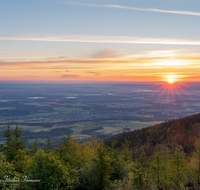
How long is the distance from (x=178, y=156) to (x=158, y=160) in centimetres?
430

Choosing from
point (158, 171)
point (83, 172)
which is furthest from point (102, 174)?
point (158, 171)

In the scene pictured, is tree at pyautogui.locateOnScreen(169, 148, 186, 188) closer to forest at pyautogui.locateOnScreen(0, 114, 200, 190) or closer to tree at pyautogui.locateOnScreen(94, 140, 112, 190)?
forest at pyautogui.locateOnScreen(0, 114, 200, 190)

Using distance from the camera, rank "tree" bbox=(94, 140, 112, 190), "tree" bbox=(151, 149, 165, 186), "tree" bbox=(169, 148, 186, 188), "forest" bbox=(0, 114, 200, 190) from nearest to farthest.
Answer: "forest" bbox=(0, 114, 200, 190) → "tree" bbox=(94, 140, 112, 190) → "tree" bbox=(169, 148, 186, 188) → "tree" bbox=(151, 149, 165, 186)

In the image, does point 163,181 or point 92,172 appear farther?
point 163,181

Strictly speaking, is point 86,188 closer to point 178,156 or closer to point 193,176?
point 178,156

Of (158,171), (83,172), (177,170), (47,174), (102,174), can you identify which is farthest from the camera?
(158,171)

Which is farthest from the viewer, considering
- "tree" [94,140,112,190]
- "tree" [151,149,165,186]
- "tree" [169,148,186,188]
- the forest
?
"tree" [151,149,165,186]

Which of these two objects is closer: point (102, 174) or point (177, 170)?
point (102, 174)

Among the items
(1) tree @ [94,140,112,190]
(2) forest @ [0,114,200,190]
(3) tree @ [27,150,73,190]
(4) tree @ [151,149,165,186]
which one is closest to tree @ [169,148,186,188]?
(2) forest @ [0,114,200,190]

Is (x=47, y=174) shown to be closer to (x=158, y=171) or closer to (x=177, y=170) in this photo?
(x=177, y=170)

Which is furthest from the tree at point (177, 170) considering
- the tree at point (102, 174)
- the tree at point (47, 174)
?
the tree at point (47, 174)

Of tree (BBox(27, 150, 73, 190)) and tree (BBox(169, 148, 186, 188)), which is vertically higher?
tree (BBox(27, 150, 73, 190))

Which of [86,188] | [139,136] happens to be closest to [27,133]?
[139,136]

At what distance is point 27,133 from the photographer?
187 metres
